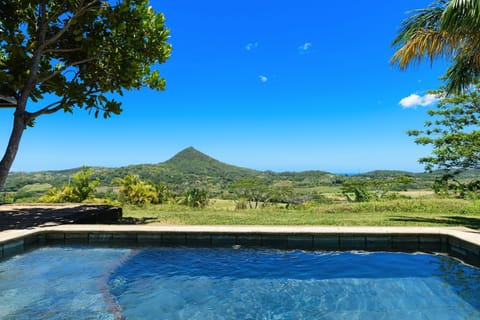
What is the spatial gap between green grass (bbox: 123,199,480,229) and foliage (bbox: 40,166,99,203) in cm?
266

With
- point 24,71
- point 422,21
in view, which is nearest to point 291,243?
point 422,21

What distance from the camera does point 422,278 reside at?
555 cm

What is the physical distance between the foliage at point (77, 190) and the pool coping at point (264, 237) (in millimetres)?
6594

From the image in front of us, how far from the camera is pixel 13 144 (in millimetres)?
7328

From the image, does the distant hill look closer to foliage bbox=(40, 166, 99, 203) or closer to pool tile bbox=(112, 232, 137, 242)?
foliage bbox=(40, 166, 99, 203)

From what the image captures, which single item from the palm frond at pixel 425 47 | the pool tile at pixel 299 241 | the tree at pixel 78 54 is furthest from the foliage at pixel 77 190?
the palm frond at pixel 425 47

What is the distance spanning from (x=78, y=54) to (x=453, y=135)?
12302mm

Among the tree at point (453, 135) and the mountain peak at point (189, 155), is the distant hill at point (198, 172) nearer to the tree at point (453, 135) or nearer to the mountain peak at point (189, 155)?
the mountain peak at point (189, 155)

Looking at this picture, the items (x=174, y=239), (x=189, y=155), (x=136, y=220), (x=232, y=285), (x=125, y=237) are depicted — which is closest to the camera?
(x=232, y=285)

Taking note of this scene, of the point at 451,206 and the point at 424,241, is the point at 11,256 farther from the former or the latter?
the point at 451,206

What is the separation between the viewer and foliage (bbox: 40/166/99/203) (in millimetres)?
13617

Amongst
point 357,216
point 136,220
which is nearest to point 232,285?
point 136,220

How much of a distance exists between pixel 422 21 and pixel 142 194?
11877 mm

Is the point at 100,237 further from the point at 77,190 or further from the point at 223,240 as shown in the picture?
the point at 77,190
